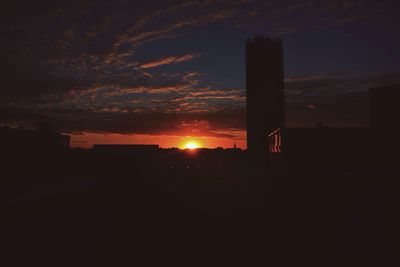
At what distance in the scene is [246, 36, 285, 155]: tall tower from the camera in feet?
387

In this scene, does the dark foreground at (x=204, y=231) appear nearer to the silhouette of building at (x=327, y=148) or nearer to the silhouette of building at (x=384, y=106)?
the silhouette of building at (x=327, y=148)

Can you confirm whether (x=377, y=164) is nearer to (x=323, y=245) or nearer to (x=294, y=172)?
(x=294, y=172)

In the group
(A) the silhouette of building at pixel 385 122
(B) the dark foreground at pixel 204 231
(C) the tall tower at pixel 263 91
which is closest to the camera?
(B) the dark foreground at pixel 204 231

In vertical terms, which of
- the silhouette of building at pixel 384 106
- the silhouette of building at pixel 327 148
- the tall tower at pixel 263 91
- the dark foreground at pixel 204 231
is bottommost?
the dark foreground at pixel 204 231

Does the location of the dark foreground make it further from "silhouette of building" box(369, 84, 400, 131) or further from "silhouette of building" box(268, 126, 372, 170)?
"silhouette of building" box(369, 84, 400, 131)

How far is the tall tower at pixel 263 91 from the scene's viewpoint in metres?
118

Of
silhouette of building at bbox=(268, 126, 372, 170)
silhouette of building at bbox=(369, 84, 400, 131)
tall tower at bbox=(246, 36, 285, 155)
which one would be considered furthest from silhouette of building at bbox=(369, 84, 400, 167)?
tall tower at bbox=(246, 36, 285, 155)

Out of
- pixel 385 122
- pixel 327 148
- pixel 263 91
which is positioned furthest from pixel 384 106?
pixel 263 91

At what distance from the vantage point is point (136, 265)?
31.4 ft

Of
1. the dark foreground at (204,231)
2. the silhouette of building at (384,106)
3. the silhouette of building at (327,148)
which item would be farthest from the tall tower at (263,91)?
the dark foreground at (204,231)

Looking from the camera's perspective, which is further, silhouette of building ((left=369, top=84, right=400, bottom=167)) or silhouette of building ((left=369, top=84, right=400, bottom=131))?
silhouette of building ((left=369, top=84, right=400, bottom=131))

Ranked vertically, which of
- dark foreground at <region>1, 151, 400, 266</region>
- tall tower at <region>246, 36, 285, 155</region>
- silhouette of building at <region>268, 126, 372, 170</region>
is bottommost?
dark foreground at <region>1, 151, 400, 266</region>

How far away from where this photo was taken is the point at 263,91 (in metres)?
123

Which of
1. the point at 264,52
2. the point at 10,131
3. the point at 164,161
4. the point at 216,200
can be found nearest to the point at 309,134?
the point at 216,200
